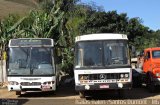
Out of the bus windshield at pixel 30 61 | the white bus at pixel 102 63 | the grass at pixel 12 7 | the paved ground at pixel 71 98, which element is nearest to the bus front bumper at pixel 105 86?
the white bus at pixel 102 63

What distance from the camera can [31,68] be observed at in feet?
69.0

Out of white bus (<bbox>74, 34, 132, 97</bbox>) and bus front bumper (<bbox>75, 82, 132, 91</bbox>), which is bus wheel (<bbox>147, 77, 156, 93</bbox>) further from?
bus front bumper (<bbox>75, 82, 132, 91</bbox>)

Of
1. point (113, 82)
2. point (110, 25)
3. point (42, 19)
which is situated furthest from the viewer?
point (110, 25)

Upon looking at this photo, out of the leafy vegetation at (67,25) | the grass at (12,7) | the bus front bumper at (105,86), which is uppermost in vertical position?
the grass at (12,7)

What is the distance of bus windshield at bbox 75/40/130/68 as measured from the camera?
62.5ft

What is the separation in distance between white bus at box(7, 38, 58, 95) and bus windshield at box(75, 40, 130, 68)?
90.7 inches

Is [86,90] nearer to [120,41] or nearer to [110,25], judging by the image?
[120,41]

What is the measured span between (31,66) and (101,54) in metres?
3.77

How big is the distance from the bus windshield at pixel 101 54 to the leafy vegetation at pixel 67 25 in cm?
1238

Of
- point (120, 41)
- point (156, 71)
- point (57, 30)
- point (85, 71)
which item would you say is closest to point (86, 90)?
point (85, 71)

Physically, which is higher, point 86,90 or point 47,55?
point 47,55

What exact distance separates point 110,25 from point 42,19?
18.6 meters

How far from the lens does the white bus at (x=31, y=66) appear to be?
20.7m

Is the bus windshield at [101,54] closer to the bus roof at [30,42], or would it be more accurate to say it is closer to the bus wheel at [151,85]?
the bus roof at [30,42]
